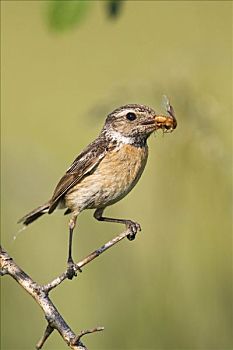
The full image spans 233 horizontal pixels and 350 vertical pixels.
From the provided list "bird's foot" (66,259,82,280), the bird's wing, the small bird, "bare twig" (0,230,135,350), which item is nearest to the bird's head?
the small bird

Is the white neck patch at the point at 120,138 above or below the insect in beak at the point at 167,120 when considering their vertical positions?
below

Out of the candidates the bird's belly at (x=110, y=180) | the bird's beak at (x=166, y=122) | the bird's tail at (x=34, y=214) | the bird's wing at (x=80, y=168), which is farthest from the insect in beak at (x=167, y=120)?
the bird's tail at (x=34, y=214)

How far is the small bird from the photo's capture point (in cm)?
438

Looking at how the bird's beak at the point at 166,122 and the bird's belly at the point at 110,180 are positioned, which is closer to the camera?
the bird's beak at the point at 166,122

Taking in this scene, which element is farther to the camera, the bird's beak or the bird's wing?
the bird's wing

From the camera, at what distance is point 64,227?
252 inches

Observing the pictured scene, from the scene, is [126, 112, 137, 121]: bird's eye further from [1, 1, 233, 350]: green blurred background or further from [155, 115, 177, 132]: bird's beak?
[155, 115, 177, 132]: bird's beak

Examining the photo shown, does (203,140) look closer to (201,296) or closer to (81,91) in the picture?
(201,296)

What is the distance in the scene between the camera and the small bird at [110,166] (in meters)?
4.38

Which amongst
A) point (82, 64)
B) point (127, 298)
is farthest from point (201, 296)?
point (82, 64)

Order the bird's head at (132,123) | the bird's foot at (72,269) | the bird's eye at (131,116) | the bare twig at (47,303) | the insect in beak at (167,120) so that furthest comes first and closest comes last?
the bird's eye at (131,116) → the bird's head at (132,123) → the insect in beak at (167,120) → the bird's foot at (72,269) → the bare twig at (47,303)

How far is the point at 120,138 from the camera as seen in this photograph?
15.3ft

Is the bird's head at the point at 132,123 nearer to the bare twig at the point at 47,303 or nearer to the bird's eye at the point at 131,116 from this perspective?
the bird's eye at the point at 131,116

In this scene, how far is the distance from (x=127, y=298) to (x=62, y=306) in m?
1.54
